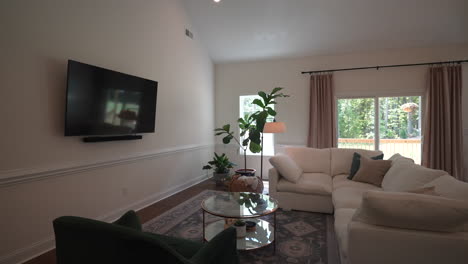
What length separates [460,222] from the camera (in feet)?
4.51

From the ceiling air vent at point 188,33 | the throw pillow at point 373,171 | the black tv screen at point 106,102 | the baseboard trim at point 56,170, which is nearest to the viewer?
the baseboard trim at point 56,170

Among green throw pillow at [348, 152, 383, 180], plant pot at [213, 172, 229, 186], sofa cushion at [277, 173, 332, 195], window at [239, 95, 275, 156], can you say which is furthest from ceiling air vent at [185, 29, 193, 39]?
green throw pillow at [348, 152, 383, 180]

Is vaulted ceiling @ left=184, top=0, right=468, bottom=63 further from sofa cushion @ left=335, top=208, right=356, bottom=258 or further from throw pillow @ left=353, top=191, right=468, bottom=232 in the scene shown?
throw pillow @ left=353, top=191, right=468, bottom=232

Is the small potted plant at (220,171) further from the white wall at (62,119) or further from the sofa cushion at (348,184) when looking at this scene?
the sofa cushion at (348,184)

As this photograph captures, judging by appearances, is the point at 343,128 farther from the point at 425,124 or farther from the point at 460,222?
the point at 460,222

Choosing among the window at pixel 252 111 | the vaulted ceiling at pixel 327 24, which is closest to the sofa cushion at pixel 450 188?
the vaulted ceiling at pixel 327 24

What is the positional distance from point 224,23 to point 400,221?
431 centimetres

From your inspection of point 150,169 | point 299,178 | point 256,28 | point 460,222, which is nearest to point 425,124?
point 299,178

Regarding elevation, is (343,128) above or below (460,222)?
above

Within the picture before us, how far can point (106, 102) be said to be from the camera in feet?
9.32

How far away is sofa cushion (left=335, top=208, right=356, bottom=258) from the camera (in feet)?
5.60

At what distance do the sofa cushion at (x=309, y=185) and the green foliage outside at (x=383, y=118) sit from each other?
1.98m

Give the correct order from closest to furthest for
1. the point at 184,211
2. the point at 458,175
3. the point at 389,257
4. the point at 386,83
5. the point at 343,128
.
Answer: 1. the point at 389,257
2. the point at 184,211
3. the point at 458,175
4. the point at 386,83
5. the point at 343,128

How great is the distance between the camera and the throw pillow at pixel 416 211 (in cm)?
137
